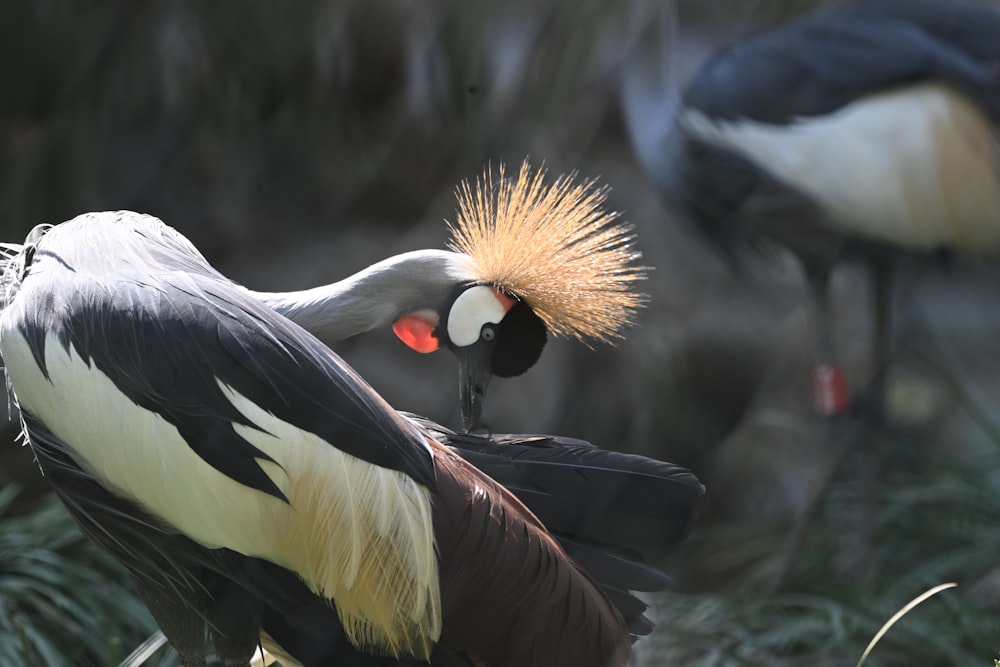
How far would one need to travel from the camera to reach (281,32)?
2.92 meters

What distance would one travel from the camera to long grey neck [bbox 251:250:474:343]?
1.33 m

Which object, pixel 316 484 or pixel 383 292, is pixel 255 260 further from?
pixel 316 484

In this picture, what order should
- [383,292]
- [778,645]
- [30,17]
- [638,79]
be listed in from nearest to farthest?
[383,292] → [778,645] → [638,79] → [30,17]

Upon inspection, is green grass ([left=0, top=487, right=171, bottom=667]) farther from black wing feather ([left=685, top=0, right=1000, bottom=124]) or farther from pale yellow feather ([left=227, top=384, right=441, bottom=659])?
black wing feather ([left=685, top=0, right=1000, bottom=124])

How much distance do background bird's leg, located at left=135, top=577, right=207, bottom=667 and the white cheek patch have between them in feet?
1.28

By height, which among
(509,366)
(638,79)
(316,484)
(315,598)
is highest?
(638,79)

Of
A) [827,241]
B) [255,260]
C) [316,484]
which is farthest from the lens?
[255,260]

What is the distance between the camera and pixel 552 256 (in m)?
1.37

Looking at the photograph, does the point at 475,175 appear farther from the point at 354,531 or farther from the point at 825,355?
the point at 354,531

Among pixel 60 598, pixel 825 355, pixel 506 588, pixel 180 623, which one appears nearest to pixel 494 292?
pixel 506 588

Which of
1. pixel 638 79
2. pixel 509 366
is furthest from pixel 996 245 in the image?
pixel 509 366

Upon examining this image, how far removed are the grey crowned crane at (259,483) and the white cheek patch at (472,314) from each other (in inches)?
6.2

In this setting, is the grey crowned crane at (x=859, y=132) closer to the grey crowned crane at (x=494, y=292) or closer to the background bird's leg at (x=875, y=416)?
the background bird's leg at (x=875, y=416)

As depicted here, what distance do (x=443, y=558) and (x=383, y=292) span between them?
1.02 feet
